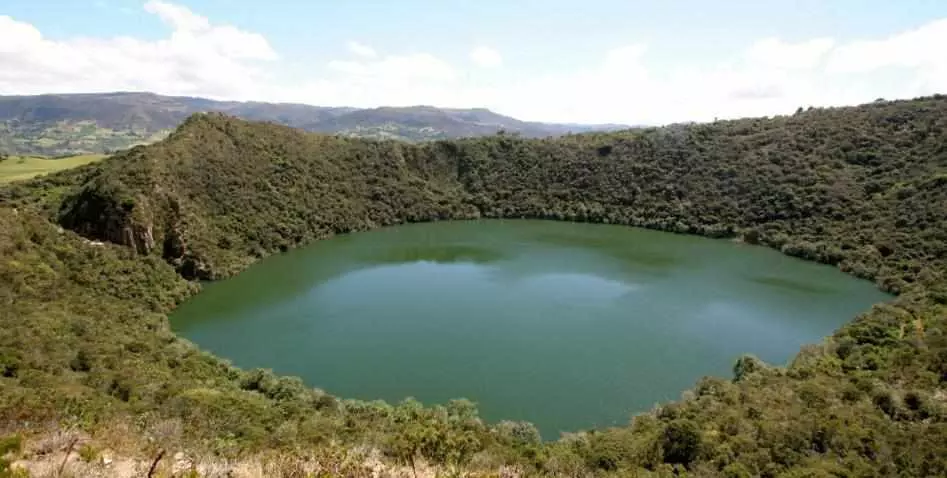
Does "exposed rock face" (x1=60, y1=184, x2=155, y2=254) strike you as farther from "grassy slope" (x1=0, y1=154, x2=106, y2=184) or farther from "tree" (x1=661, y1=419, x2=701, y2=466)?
"tree" (x1=661, y1=419, x2=701, y2=466)

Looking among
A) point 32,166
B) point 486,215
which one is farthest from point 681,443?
point 32,166

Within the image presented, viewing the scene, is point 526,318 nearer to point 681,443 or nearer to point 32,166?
point 681,443

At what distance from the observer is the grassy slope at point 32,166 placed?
58.8 meters

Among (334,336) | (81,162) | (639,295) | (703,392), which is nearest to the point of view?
(703,392)

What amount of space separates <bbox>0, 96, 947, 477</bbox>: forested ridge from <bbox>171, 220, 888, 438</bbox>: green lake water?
10.1 feet

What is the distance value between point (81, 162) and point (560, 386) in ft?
209

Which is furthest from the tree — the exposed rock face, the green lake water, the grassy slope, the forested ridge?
the grassy slope

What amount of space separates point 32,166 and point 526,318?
59597mm

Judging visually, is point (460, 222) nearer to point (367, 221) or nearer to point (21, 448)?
point (367, 221)

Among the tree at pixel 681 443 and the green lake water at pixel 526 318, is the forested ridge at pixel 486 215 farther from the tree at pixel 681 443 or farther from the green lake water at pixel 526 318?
the green lake water at pixel 526 318

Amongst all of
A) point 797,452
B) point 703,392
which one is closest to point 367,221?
point 703,392

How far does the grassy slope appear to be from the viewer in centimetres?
5884

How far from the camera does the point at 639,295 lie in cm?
4625

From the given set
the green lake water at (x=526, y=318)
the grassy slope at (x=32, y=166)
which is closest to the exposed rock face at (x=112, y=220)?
the green lake water at (x=526, y=318)
